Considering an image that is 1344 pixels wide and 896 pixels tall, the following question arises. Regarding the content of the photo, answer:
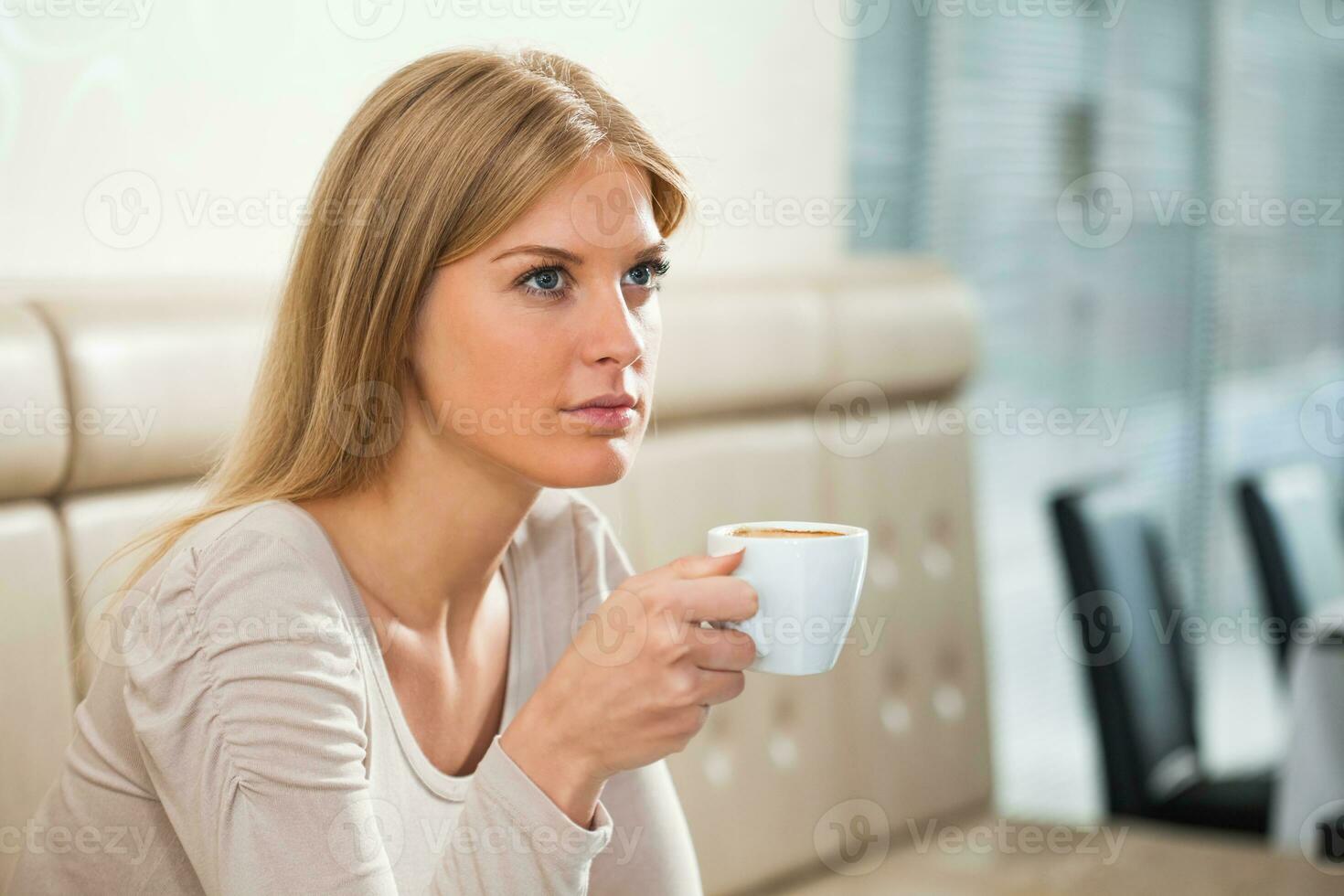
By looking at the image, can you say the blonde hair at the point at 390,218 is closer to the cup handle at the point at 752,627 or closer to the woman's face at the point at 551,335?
the woman's face at the point at 551,335

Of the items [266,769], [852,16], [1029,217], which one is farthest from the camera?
[1029,217]

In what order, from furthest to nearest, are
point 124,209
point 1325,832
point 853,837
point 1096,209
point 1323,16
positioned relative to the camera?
1. point 1323,16
2. point 1096,209
3. point 853,837
4. point 1325,832
5. point 124,209

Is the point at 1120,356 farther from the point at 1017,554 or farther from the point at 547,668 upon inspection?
the point at 547,668

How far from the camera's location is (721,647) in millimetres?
907

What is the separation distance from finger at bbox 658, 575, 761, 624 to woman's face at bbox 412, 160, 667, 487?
135 mm

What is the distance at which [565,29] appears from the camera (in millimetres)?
1865

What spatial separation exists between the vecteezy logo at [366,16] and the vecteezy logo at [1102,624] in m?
1.40

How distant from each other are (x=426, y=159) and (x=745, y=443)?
0.93 meters

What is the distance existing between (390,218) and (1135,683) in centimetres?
170

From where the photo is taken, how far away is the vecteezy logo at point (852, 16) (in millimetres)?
2396

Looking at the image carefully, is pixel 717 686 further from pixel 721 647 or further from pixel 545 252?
pixel 545 252

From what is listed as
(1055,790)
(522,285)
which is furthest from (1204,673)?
(522,285)

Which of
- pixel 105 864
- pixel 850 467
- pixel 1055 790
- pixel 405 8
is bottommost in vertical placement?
pixel 1055 790

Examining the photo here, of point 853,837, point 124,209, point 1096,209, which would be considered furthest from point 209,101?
point 1096,209
